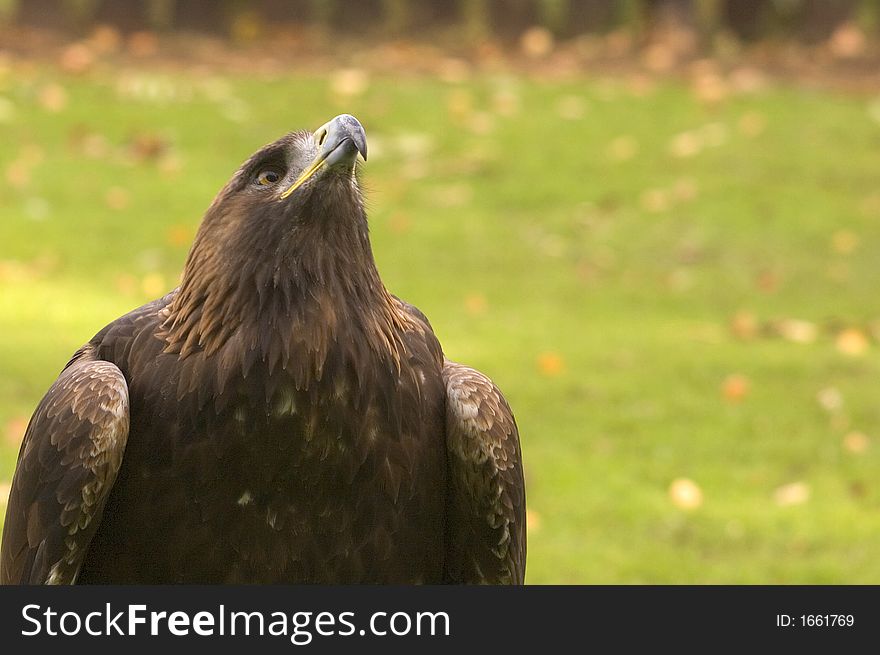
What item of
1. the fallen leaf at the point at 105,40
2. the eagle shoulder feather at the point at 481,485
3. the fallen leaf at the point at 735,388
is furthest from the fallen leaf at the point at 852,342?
the fallen leaf at the point at 105,40

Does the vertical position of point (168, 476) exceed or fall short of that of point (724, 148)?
it falls short

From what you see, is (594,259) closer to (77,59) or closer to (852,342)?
(852,342)

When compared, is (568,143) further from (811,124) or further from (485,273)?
(485,273)

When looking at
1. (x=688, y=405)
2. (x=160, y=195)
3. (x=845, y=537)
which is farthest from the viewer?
(x=160, y=195)

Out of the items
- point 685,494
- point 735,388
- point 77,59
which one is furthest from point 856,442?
point 77,59

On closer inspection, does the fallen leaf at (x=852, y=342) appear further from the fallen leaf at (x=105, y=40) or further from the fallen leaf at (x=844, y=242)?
the fallen leaf at (x=105, y=40)

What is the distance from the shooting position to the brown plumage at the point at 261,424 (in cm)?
396

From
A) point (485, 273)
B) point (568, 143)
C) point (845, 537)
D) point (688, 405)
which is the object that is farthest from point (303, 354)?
point (568, 143)

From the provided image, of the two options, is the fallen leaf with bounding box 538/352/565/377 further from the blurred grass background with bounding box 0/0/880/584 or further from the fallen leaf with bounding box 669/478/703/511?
the fallen leaf with bounding box 669/478/703/511

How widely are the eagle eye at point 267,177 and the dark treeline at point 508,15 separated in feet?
51.5

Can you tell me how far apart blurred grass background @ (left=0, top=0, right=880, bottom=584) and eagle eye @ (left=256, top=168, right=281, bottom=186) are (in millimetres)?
937

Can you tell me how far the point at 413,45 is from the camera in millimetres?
19812

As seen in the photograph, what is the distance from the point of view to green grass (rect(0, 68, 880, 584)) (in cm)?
789

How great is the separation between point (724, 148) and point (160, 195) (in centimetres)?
563
